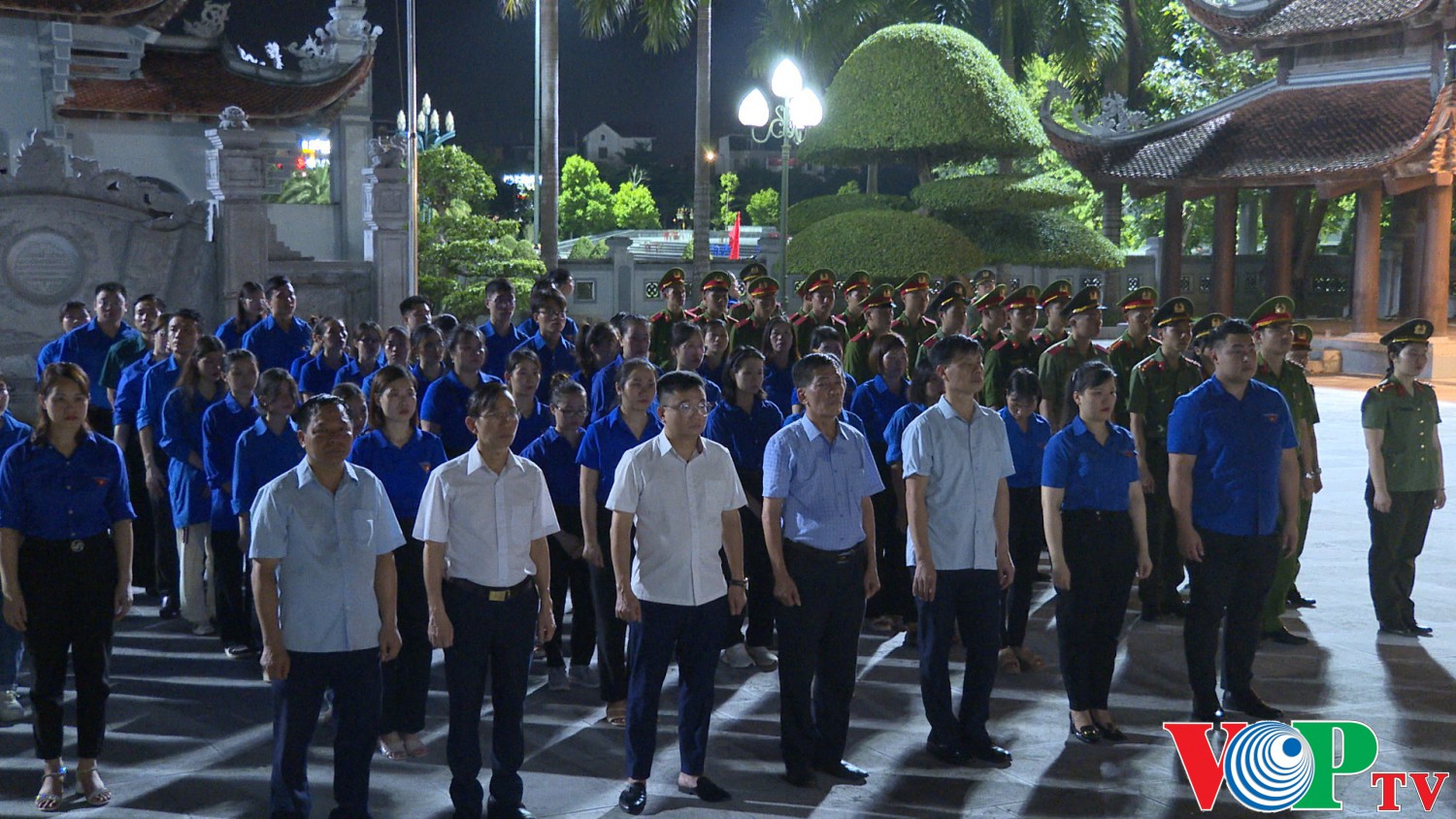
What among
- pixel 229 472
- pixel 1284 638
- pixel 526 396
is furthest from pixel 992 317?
pixel 229 472

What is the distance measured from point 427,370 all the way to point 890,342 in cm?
279

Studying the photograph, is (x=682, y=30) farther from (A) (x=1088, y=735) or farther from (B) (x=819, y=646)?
(B) (x=819, y=646)

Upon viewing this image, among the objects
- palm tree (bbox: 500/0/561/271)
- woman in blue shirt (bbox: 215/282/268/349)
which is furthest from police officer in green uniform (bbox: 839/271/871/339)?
palm tree (bbox: 500/0/561/271)

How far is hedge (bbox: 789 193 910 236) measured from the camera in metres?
29.2

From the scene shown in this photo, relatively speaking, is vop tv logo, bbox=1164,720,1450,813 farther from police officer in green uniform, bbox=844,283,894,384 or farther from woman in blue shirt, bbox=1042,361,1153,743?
police officer in green uniform, bbox=844,283,894,384

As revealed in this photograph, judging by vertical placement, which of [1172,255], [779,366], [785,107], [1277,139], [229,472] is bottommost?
[229,472]

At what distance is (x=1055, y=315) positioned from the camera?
33.8 feet

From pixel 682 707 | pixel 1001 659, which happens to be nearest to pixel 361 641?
pixel 682 707

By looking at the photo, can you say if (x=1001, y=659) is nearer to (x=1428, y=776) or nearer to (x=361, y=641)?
(x=1428, y=776)

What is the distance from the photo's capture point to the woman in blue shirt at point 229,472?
736cm

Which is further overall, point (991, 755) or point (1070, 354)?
point (1070, 354)

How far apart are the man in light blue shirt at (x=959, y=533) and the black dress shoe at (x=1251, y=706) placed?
1.45 metres

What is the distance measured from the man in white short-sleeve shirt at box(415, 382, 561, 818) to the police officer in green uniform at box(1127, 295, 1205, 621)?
4463 millimetres

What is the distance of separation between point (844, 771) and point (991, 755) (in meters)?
0.68
